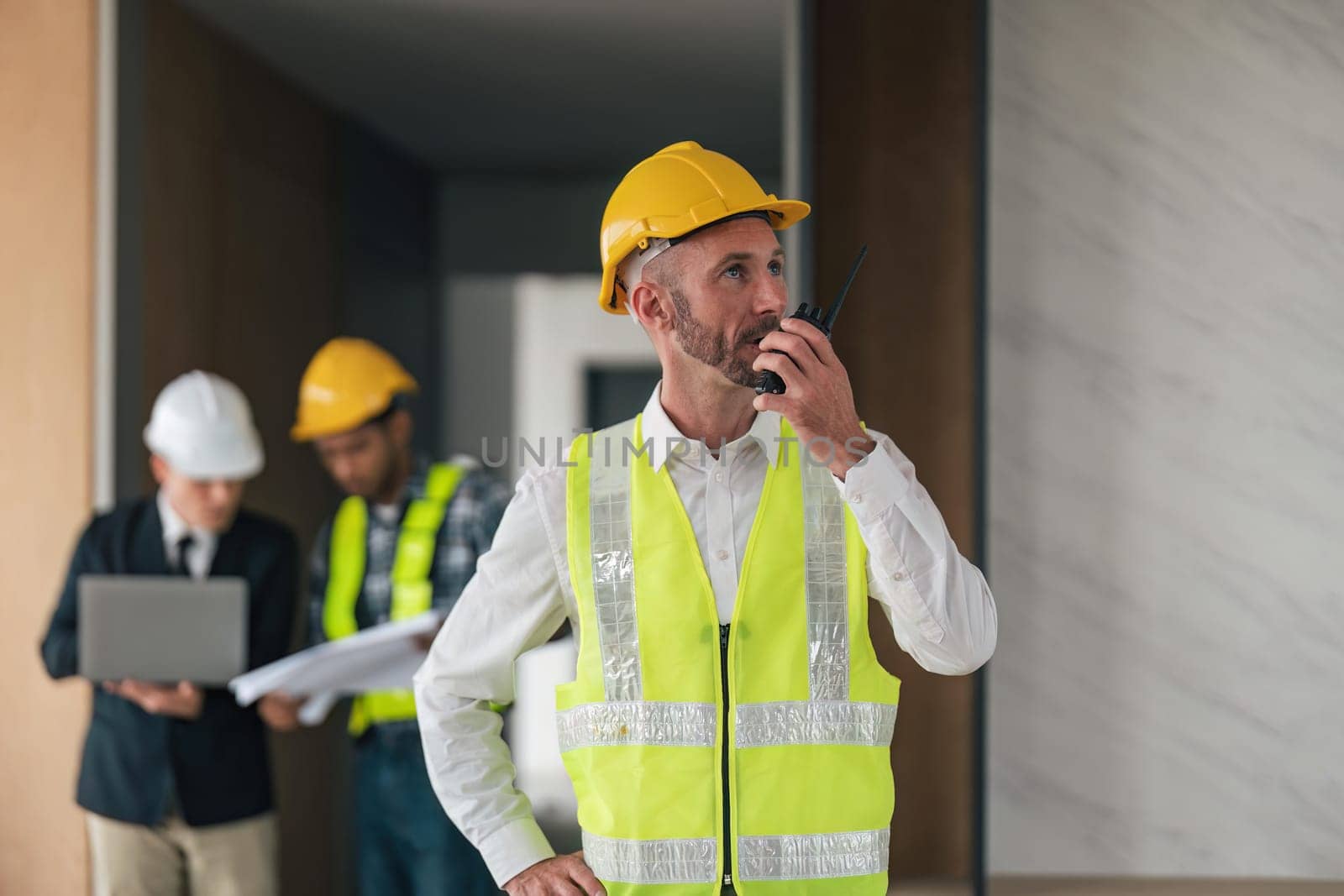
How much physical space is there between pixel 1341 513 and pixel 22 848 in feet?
10.6

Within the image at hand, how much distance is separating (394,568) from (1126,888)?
1.83 meters

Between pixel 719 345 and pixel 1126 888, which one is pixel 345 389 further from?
pixel 1126 888

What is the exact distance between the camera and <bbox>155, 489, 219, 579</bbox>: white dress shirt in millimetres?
2855

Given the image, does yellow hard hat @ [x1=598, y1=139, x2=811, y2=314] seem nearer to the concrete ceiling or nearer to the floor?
the floor

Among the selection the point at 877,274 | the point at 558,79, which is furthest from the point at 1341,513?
the point at 558,79

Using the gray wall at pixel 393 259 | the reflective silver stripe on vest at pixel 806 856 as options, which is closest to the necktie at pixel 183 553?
the reflective silver stripe on vest at pixel 806 856

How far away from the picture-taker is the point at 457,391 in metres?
6.56

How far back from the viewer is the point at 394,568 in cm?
305

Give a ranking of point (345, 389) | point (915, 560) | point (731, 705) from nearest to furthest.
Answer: point (915, 560) < point (731, 705) < point (345, 389)

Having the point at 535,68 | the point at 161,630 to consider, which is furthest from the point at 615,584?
the point at 535,68

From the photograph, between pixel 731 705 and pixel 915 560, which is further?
pixel 731 705

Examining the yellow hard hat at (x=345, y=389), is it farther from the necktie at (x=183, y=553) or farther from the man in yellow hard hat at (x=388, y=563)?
the necktie at (x=183, y=553)

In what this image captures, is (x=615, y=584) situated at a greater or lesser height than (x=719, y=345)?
lesser

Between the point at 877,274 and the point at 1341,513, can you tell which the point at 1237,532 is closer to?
the point at 1341,513
